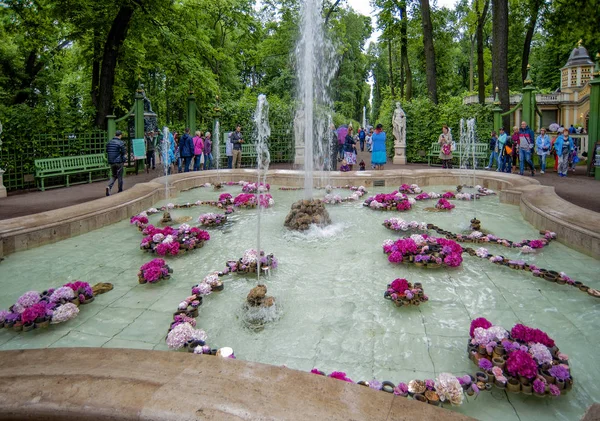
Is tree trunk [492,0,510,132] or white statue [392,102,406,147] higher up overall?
tree trunk [492,0,510,132]

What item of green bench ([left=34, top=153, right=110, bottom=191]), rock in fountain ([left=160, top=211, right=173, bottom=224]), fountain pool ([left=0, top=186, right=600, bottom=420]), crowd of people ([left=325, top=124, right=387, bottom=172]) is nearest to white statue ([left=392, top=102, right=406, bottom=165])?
crowd of people ([left=325, top=124, right=387, bottom=172])

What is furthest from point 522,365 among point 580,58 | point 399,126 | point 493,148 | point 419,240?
point 580,58

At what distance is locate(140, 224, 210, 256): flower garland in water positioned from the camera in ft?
21.5

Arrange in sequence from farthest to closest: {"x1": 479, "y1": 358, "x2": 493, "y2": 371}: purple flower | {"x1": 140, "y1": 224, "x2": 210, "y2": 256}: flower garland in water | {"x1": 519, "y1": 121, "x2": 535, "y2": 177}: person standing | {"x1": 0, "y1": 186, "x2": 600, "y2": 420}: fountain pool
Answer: {"x1": 519, "y1": 121, "x2": 535, "y2": 177}: person standing
{"x1": 140, "y1": 224, "x2": 210, "y2": 256}: flower garland in water
{"x1": 0, "y1": 186, "x2": 600, "y2": 420}: fountain pool
{"x1": 479, "y1": 358, "x2": 493, "y2": 371}: purple flower

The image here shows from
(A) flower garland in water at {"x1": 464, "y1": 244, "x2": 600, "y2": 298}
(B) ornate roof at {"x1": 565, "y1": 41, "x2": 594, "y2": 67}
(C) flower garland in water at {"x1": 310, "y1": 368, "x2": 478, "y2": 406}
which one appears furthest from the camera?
(B) ornate roof at {"x1": 565, "y1": 41, "x2": 594, "y2": 67}

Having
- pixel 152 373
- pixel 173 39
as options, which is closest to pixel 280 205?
pixel 152 373

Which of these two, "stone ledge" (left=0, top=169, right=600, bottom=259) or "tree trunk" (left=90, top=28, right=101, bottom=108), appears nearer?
"stone ledge" (left=0, top=169, right=600, bottom=259)

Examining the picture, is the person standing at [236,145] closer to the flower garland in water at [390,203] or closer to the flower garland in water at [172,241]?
the flower garland in water at [390,203]

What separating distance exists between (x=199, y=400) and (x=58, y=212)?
667 centimetres

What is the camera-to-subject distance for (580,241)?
250 inches

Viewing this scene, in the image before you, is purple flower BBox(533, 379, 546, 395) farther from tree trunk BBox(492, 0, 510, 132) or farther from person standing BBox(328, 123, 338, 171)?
tree trunk BBox(492, 0, 510, 132)

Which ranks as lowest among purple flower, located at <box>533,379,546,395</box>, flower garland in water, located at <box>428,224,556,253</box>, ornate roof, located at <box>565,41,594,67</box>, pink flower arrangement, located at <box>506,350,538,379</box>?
purple flower, located at <box>533,379,546,395</box>

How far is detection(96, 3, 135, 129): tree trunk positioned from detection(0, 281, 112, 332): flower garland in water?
1397 centimetres

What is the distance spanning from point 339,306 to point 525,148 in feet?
41.8
